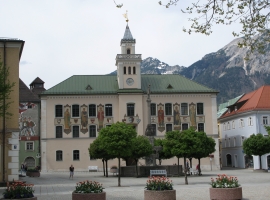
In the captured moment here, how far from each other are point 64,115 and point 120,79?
870 centimetres

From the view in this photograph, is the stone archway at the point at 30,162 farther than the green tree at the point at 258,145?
Yes

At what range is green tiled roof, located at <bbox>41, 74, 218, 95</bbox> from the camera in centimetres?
6050

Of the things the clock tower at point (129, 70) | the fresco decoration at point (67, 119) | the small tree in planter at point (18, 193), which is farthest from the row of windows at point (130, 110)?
the small tree in planter at point (18, 193)

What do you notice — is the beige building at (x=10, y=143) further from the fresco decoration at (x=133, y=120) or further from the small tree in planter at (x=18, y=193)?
the fresco decoration at (x=133, y=120)

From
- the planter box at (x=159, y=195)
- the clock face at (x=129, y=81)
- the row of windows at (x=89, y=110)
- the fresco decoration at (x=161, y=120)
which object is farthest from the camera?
the clock face at (x=129, y=81)

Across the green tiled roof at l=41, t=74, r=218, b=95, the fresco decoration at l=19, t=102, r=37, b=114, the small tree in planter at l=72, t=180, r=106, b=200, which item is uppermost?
the green tiled roof at l=41, t=74, r=218, b=95

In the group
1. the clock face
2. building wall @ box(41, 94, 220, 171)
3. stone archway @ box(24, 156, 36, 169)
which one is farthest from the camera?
stone archway @ box(24, 156, 36, 169)

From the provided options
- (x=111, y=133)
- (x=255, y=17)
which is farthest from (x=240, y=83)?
(x=255, y=17)

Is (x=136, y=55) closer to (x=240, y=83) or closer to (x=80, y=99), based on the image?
(x=80, y=99)

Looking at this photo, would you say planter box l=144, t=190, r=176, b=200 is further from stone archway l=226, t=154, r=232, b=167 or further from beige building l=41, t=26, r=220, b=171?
stone archway l=226, t=154, r=232, b=167

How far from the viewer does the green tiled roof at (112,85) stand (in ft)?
198

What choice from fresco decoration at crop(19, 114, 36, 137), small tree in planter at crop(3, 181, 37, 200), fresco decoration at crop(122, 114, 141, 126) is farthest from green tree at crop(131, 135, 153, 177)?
fresco decoration at crop(19, 114, 36, 137)

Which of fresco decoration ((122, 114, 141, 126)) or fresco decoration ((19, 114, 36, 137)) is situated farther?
fresco decoration ((19, 114, 36, 137))

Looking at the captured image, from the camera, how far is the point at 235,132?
217ft
